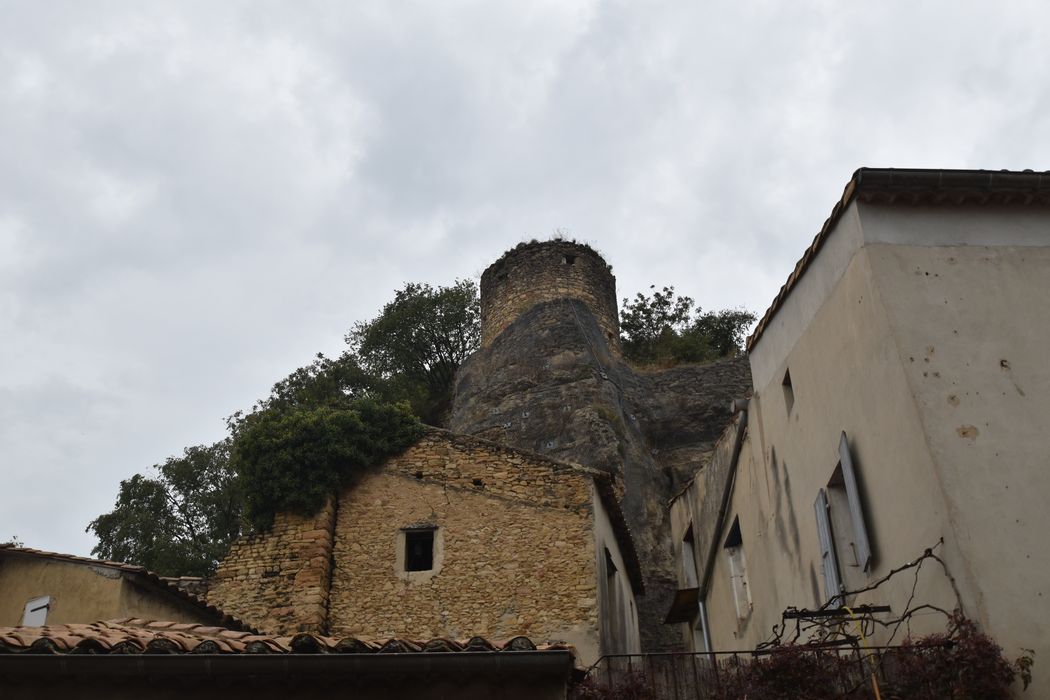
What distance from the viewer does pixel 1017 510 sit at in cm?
823

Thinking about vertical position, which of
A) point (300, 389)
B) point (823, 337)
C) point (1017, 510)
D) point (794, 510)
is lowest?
point (1017, 510)

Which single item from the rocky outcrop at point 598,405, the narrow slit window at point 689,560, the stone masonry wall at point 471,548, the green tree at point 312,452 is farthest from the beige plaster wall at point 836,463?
the rocky outcrop at point 598,405

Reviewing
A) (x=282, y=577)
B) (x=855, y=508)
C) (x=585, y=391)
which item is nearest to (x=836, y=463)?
(x=855, y=508)

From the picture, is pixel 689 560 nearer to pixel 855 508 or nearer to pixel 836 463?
pixel 836 463

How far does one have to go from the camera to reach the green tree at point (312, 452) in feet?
51.7

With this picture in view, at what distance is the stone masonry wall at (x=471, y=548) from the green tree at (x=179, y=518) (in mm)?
10923

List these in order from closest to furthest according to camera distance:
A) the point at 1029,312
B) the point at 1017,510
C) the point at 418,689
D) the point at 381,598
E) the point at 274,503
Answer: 1. the point at 418,689
2. the point at 1017,510
3. the point at 1029,312
4. the point at 381,598
5. the point at 274,503

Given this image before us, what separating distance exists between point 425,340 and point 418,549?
21384 millimetres

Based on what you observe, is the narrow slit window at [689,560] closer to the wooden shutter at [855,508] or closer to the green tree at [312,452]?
the green tree at [312,452]

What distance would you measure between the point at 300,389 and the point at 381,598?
60.9 ft

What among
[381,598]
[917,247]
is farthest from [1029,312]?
[381,598]

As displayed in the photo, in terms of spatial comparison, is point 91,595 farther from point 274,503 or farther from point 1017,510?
point 1017,510

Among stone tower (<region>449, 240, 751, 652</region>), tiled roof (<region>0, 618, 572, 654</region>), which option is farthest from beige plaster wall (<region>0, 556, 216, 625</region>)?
stone tower (<region>449, 240, 751, 652</region>)

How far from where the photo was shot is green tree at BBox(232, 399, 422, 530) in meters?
15.8
